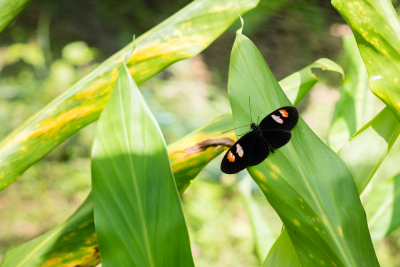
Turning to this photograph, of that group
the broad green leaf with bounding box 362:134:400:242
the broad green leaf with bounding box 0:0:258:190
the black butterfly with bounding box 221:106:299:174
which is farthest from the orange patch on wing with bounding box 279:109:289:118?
the broad green leaf with bounding box 362:134:400:242

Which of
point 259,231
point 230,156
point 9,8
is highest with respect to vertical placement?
point 9,8

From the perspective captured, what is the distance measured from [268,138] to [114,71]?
13.6 inches

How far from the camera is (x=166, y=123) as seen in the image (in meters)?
1.85

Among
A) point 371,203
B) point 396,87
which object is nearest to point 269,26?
point 371,203

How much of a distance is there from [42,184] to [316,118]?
1475 mm

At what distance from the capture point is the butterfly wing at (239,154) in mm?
553

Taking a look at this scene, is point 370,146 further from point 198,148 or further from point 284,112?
point 198,148

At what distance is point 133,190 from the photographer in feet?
1.63

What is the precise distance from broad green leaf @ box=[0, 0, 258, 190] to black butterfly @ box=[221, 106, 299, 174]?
23cm

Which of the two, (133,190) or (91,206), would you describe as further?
(91,206)

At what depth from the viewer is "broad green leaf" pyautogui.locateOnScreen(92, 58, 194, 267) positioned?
483 mm

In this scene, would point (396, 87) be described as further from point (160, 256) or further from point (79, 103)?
point (79, 103)

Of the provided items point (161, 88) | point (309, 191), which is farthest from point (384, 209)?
point (161, 88)

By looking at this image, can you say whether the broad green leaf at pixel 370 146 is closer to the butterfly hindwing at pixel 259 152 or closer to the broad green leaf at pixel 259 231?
the butterfly hindwing at pixel 259 152
